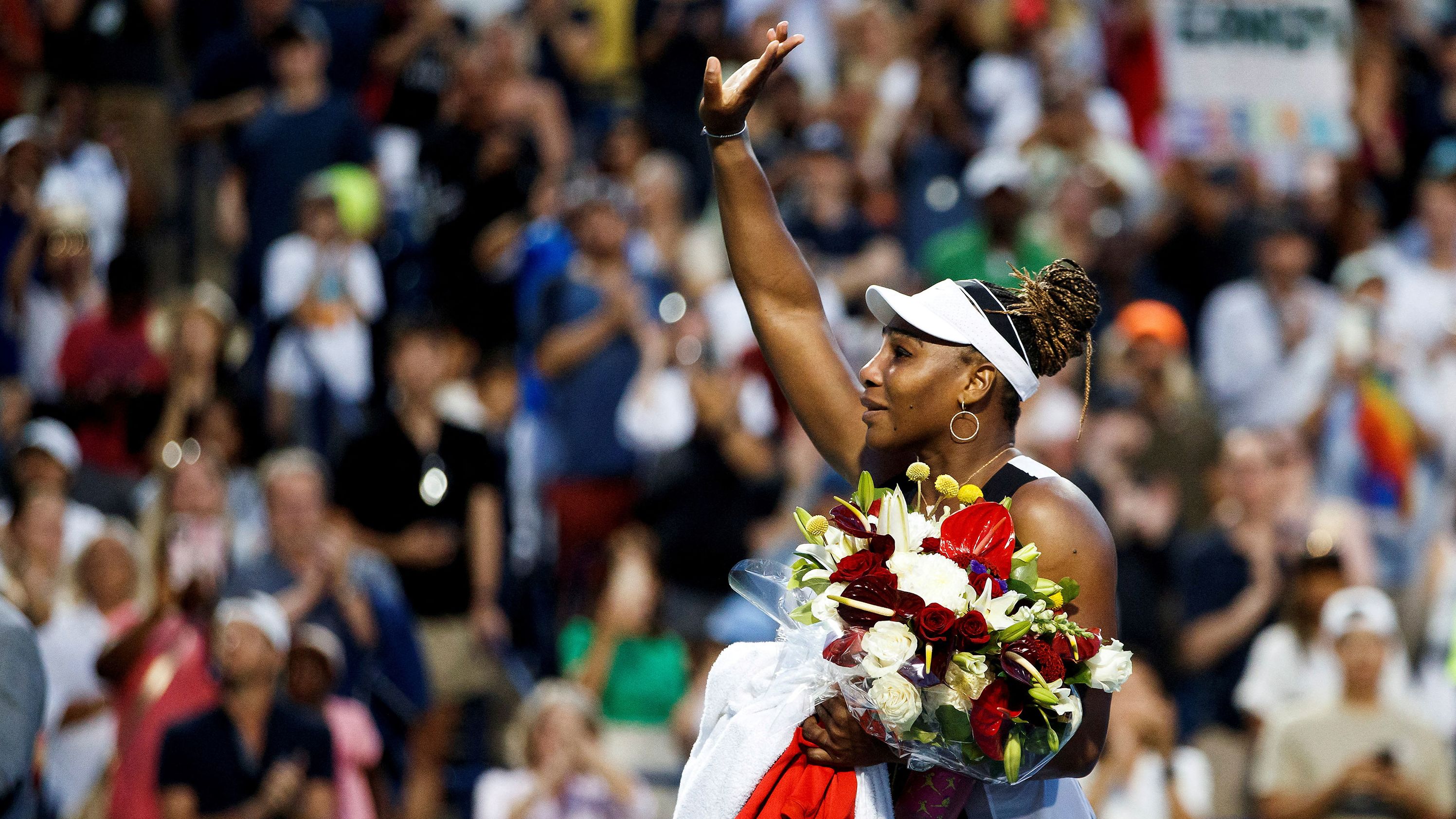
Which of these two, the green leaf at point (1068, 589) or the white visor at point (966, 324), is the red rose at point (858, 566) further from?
the white visor at point (966, 324)

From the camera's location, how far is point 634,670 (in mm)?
8633

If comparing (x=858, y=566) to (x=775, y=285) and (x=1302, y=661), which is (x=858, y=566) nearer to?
(x=775, y=285)

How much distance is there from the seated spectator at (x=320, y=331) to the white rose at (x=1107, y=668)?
6560mm

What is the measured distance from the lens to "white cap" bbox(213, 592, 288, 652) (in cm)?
766

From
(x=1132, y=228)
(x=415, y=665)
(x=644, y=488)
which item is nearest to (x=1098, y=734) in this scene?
(x=415, y=665)

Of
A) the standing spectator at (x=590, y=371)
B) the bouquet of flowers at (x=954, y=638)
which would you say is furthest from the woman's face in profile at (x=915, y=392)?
the standing spectator at (x=590, y=371)

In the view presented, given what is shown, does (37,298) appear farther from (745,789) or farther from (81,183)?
(745,789)

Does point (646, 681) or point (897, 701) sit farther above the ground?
point (897, 701)

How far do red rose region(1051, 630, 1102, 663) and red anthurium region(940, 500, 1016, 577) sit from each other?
0.15 metres

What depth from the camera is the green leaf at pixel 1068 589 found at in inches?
133

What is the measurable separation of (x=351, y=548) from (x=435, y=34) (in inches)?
160

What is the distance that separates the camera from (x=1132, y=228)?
10.8 m

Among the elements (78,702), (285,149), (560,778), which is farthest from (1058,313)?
(285,149)

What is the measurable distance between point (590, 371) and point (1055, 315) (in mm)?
5900
